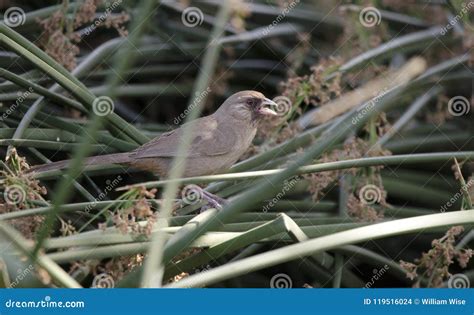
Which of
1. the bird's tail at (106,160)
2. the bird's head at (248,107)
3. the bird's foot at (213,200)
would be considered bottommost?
the bird's foot at (213,200)

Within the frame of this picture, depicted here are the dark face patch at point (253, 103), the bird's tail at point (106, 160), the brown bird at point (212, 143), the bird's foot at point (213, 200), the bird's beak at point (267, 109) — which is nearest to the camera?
the bird's tail at point (106, 160)

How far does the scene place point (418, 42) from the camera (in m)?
4.02

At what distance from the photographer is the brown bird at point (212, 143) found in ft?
10.5

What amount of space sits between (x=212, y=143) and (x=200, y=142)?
0.17 ft

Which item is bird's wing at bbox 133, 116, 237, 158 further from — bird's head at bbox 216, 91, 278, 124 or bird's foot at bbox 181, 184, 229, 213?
bird's foot at bbox 181, 184, 229, 213

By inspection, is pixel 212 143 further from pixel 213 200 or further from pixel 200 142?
A: pixel 213 200

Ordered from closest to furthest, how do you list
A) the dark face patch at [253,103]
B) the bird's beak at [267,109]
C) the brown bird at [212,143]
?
the brown bird at [212,143] < the bird's beak at [267,109] < the dark face patch at [253,103]

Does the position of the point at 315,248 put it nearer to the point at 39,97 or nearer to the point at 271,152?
the point at 271,152

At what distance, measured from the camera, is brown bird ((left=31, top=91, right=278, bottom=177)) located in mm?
3197

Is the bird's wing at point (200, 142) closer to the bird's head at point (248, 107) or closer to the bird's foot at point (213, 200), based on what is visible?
the bird's head at point (248, 107)

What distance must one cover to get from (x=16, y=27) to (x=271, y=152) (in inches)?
46.7

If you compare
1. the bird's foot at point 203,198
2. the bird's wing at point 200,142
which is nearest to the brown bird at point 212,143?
the bird's wing at point 200,142

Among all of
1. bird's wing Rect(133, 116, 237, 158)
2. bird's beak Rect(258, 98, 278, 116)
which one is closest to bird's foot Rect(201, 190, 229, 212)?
bird's wing Rect(133, 116, 237, 158)

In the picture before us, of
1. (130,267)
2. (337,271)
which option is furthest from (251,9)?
(130,267)
